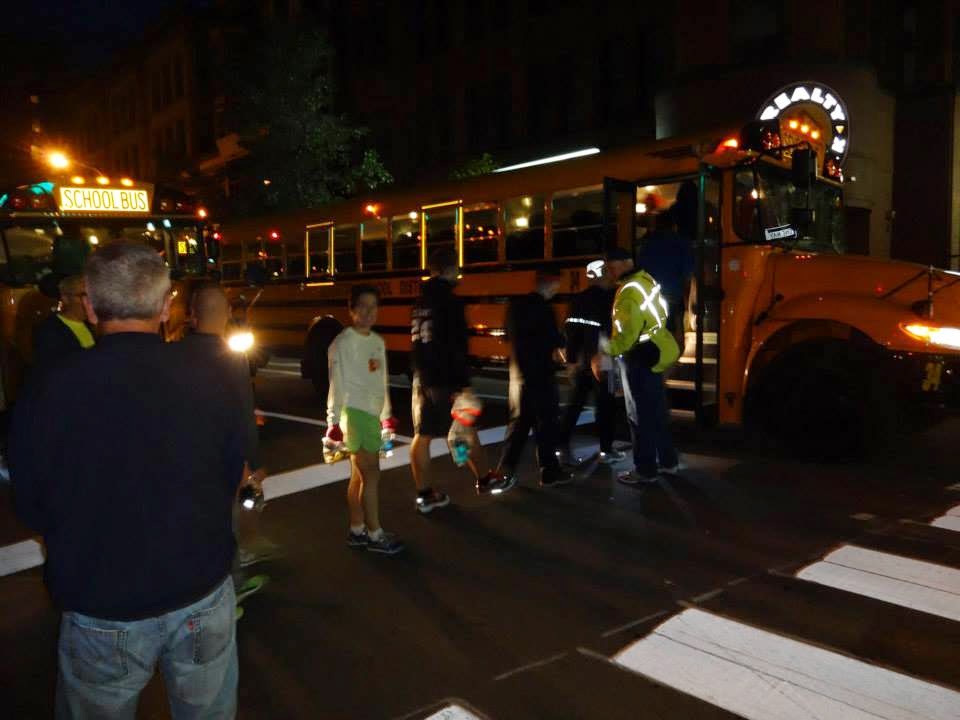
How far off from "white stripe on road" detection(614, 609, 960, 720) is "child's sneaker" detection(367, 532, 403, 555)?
1.87 m

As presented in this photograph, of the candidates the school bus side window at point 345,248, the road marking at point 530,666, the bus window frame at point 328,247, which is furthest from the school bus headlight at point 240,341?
the bus window frame at point 328,247

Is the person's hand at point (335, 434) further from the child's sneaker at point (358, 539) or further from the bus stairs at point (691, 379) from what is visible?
the bus stairs at point (691, 379)

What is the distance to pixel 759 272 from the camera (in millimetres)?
7469

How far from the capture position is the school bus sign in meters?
9.61

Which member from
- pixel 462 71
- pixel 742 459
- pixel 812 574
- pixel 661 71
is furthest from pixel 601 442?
pixel 462 71

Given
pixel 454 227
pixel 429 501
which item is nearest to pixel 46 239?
pixel 454 227

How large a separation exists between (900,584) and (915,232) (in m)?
17.3

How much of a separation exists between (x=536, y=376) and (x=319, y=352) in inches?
268

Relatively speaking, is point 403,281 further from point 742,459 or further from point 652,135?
point 652,135

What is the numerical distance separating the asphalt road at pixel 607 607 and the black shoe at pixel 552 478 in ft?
0.47

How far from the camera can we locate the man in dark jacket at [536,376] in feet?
21.2

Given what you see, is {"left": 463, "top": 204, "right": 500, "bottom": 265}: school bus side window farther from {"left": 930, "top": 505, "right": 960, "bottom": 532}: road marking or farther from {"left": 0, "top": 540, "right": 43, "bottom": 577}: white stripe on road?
{"left": 0, "top": 540, "right": 43, "bottom": 577}: white stripe on road

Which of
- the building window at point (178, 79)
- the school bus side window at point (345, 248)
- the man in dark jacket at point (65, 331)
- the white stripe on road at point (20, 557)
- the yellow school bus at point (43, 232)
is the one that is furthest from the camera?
the building window at point (178, 79)

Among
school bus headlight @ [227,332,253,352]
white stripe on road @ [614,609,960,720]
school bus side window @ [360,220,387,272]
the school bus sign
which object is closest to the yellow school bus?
the school bus sign
